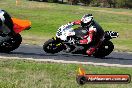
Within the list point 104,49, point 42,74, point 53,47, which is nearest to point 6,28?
point 53,47

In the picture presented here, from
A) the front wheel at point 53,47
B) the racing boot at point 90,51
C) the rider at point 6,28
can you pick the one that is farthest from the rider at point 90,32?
the rider at point 6,28

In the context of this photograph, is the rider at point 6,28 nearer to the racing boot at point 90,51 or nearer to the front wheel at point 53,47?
the front wheel at point 53,47

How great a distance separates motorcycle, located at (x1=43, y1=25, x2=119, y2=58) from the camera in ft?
59.3

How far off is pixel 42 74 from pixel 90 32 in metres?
5.66

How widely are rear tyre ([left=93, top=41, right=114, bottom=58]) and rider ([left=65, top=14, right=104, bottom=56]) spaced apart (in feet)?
1.08

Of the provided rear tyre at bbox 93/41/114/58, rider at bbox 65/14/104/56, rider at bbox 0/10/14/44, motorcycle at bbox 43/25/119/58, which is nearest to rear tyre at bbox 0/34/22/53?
rider at bbox 0/10/14/44

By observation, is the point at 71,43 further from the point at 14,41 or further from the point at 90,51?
the point at 14,41

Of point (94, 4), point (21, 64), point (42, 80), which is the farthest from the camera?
point (94, 4)

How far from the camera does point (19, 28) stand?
17.6 metres

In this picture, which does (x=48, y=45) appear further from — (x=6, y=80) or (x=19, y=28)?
(x=6, y=80)

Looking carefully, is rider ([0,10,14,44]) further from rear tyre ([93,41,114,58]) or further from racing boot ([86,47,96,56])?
rear tyre ([93,41,114,58])

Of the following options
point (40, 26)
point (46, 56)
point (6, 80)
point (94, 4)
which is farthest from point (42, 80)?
point (94, 4)

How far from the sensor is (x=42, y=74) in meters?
13.3

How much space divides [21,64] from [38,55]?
3.00 m
